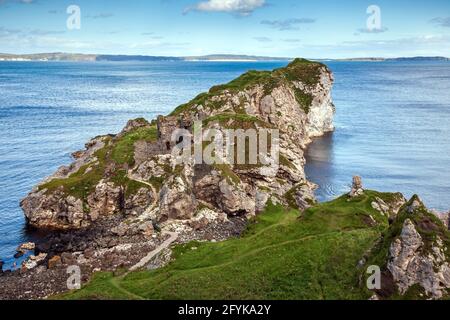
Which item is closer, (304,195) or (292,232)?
(292,232)

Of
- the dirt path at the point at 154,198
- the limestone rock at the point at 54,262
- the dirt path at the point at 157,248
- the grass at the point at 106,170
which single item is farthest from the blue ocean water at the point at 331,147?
the dirt path at the point at 157,248

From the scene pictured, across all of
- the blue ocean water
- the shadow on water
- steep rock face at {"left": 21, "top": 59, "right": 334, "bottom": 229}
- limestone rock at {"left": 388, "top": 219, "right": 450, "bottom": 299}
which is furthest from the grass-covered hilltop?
the shadow on water

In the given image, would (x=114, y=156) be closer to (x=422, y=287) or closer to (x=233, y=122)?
(x=233, y=122)

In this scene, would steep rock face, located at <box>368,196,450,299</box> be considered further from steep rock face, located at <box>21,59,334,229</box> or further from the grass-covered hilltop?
steep rock face, located at <box>21,59,334,229</box>

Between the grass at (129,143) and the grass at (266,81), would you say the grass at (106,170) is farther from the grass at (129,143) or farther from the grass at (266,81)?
the grass at (266,81)

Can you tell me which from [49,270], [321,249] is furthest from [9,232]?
[321,249]
